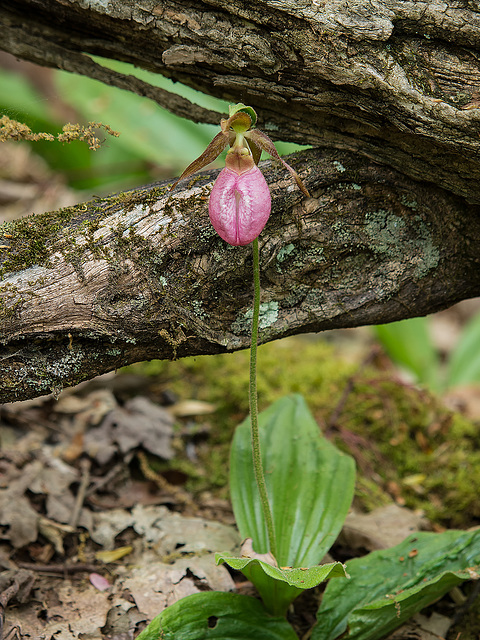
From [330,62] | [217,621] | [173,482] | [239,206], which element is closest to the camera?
[239,206]

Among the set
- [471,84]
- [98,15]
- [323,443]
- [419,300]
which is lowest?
[323,443]

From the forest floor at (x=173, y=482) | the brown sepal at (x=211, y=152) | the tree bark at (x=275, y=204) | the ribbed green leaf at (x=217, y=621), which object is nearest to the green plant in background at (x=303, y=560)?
the ribbed green leaf at (x=217, y=621)

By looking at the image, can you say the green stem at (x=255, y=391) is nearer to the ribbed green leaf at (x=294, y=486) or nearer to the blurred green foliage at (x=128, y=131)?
the ribbed green leaf at (x=294, y=486)

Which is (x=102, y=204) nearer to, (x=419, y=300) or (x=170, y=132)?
(x=419, y=300)

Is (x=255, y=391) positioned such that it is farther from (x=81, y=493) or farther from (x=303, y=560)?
(x=81, y=493)

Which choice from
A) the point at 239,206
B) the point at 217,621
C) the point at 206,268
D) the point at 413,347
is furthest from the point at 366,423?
the point at 239,206

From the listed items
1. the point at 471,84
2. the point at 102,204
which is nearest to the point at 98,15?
the point at 102,204
